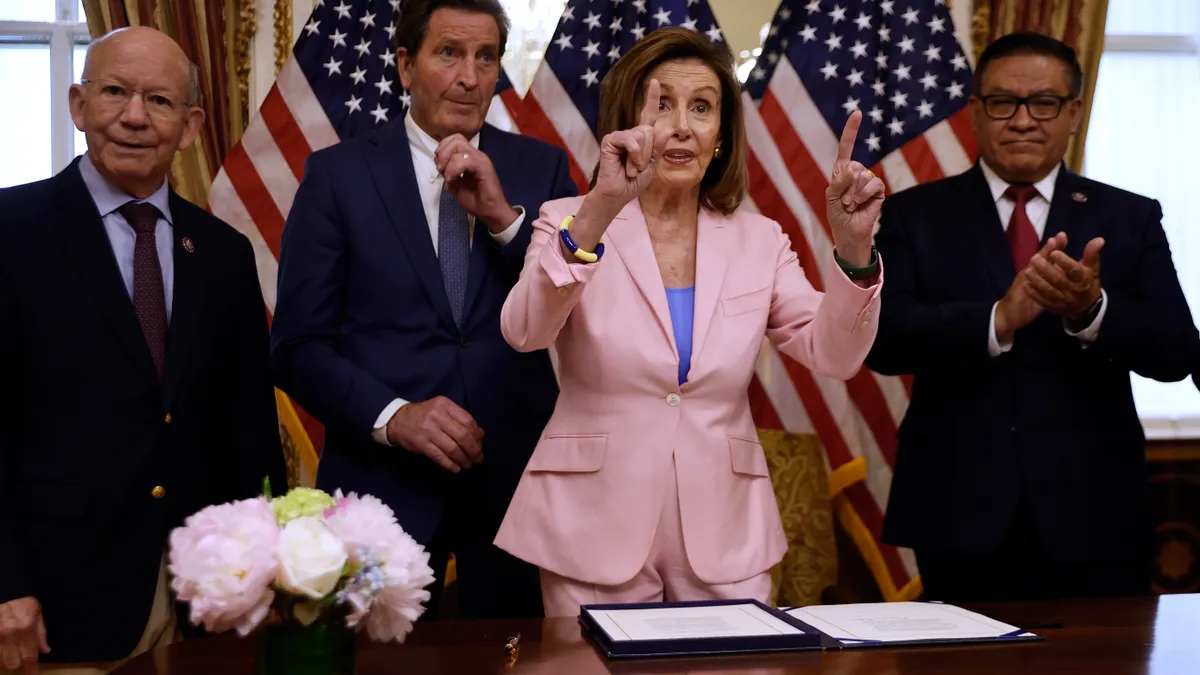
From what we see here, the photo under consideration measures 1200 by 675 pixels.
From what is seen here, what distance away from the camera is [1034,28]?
4.44 m

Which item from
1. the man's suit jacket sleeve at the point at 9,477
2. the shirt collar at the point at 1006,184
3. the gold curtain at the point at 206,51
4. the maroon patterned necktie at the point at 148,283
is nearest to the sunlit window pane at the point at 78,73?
the gold curtain at the point at 206,51

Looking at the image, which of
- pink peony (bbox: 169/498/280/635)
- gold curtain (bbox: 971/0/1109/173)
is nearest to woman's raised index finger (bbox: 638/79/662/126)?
pink peony (bbox: 169/498/280/635)

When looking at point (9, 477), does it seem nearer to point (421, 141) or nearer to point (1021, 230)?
point (421, 141)

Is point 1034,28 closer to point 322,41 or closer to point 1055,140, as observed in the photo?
point 1055,140

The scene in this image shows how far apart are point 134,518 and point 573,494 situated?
90cm

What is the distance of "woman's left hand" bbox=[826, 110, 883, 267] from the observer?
2057mm

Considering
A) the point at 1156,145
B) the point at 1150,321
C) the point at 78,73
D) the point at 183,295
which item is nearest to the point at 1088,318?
the point at 1150,321

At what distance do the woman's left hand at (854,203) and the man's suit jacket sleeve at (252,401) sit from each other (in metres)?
1.31

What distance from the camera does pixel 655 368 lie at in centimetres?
215

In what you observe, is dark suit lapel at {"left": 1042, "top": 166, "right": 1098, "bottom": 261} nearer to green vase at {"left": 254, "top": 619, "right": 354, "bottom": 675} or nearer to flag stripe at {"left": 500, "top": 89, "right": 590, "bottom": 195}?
flag stripe at {"left": 500, "top": 89, "right": 590, "bottom": 195}

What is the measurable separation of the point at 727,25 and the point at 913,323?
2069 mm

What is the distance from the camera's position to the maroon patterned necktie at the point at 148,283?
2.36m

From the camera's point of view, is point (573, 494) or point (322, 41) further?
point (322, 41)

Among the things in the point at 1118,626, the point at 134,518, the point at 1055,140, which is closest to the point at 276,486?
the point at 134,518
